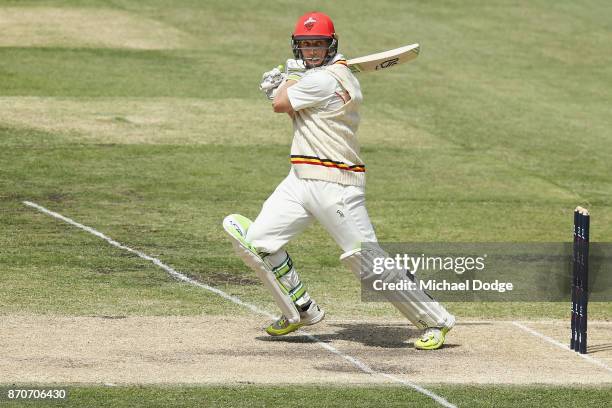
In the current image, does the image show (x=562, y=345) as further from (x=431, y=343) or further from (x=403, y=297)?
(x=403, y=297)

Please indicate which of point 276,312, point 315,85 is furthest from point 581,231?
point 276,312

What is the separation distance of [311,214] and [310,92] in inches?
39.3

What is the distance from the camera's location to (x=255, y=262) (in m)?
10.4

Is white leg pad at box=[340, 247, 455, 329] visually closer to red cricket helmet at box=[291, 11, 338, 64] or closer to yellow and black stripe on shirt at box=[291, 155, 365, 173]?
yellow and black stripe on shirt at box=[291, 155, 365, 173]

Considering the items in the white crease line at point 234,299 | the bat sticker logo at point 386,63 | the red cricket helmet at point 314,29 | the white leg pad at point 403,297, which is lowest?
Result: the white crease line at point 234,299

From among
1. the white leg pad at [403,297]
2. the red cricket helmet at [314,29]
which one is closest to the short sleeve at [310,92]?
the red cricket helmet at [314,29]

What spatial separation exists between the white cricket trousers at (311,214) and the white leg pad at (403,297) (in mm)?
97

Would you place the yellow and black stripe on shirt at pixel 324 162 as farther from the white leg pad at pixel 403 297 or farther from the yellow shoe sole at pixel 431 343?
the yellow shoe sole at pixel 431 343

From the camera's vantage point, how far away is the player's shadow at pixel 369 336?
34.7 feet

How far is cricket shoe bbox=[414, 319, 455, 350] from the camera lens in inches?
406

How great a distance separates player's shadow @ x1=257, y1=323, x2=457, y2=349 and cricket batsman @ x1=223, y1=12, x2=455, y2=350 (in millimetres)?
298

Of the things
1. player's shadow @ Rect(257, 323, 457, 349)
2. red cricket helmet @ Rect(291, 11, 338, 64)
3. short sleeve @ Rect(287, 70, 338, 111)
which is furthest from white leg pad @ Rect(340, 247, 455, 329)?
red cricket helmet @ Rect(291, 11, 338, 64)

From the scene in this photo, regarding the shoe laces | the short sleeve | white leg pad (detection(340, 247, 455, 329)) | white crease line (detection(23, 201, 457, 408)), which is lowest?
white crease line (detection(23, 201, 457, 408))

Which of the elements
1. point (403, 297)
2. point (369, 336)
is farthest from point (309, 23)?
point (369, 336)
